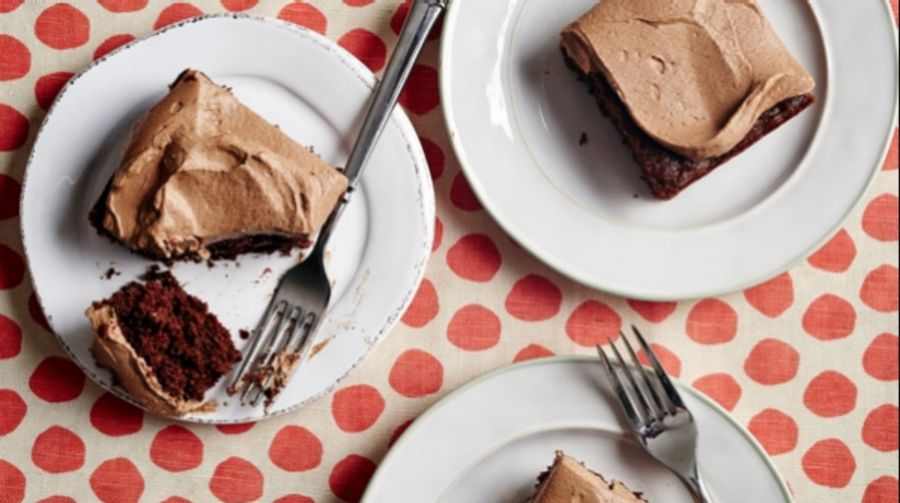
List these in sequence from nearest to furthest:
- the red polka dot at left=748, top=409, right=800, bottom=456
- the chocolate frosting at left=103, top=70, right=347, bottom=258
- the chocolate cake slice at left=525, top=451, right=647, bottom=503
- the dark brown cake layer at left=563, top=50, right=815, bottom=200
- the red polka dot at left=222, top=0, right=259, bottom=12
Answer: the chocolate frosting at left=103, top=70, right=347, bottom=258 → the chocolate cake slice at left=525, top=451, right=647, bottom=503 → the dark brown cake layer at left=563, top=50, right=815, bottom=200 → the red polka dot at left=222, top=0, right=259, bottom=12 → the red polka dot at left=748, top=409, right=800, bottom=456

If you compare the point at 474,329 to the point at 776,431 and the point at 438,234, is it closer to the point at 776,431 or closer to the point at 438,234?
the point at 438,234

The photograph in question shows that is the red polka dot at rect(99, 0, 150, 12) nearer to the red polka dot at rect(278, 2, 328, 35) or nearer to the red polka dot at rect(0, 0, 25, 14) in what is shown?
the red polka dot at rect(0, 0, 25, 14)

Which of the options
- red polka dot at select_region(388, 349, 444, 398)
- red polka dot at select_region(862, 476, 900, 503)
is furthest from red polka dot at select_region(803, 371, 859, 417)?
red polka dot at select_region(388, 349, 444, 398)

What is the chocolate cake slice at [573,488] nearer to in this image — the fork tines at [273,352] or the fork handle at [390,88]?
the fork tines at [273,352]

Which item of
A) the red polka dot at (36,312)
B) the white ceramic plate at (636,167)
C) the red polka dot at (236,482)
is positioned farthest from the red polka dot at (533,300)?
the red polka dot at (36,312)

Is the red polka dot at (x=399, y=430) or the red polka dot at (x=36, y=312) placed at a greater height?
the red polka dot at (x=36, y=312)

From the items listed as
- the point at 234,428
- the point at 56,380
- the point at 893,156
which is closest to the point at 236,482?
the point at 234,428
